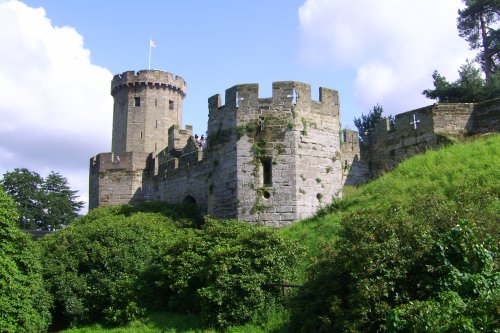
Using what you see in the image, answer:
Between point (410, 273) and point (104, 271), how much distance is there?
395 inches

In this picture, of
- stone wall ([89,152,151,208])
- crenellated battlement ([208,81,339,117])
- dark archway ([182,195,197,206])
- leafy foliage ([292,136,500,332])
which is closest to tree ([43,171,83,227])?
stone wall ([89,152,151,208])

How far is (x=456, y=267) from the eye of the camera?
9492 millimetres

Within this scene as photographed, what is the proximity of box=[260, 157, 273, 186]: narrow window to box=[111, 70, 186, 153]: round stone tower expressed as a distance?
27.6m

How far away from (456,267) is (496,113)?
42.1 feet

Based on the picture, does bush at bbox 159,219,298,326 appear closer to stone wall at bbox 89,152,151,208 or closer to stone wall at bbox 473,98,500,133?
stone wall at bbox 473,98,500,133

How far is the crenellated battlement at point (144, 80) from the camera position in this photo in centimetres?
4653

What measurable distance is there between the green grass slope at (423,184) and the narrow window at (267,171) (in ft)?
6.89

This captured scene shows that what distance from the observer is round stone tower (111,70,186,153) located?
46.6 meters

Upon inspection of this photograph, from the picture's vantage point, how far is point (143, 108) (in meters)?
46.6

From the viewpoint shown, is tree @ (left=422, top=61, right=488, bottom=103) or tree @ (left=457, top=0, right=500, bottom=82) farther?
tree @ (left=457, top=0, right=500, bottom=82)

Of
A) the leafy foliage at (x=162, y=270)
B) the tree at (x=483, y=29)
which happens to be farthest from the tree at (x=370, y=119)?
the leafy foliage at (x=162, y=270)

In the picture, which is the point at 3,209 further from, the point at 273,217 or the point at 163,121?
the point at 163,121

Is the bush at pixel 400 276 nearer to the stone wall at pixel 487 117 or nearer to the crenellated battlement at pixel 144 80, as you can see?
the stone wall at pixel 487 117

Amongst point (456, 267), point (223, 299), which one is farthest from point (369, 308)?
point (223, 299)
